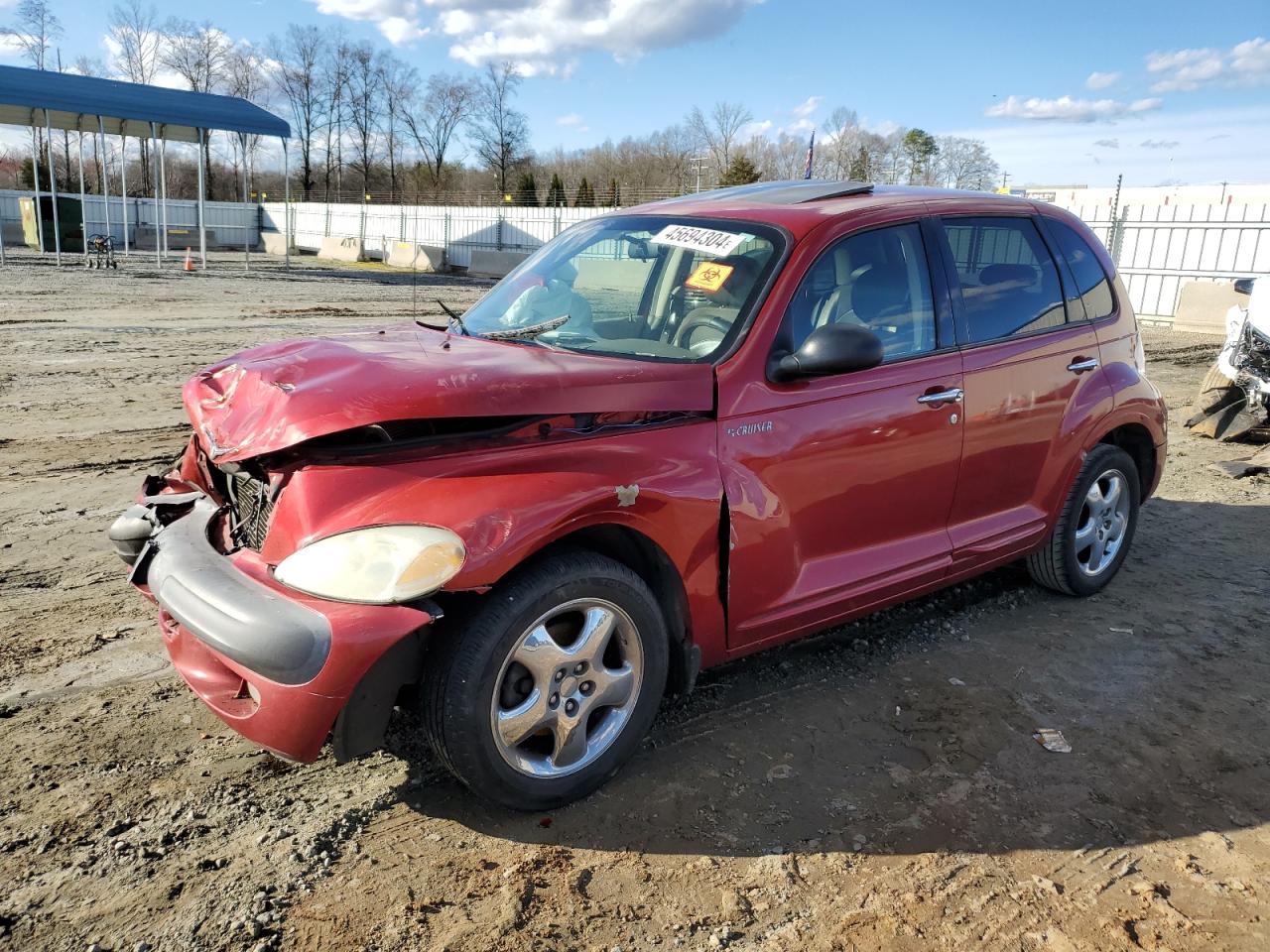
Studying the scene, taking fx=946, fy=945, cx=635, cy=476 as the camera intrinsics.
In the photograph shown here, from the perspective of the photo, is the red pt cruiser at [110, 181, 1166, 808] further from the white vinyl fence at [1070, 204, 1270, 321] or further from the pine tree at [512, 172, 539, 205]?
the pine tree at [512, 172, 539, 205]

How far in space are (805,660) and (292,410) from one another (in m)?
2.44

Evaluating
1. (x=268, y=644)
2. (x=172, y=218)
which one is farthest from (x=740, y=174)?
(x=268, y=644)

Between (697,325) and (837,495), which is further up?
→ (697,325)

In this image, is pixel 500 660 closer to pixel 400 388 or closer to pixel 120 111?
pixel 400 388

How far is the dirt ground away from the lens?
2559 millimetres

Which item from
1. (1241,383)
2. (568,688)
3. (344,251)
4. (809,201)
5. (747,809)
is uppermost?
(809,201)

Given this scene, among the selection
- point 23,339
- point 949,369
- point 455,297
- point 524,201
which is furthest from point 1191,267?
point 524,201

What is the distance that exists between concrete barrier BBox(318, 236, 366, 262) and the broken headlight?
39.8 metres

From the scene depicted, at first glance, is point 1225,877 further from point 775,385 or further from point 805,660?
point 775,385

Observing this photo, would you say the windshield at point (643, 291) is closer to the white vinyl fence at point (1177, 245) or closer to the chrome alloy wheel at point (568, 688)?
the chrome alloy wheel at point (568, 688)

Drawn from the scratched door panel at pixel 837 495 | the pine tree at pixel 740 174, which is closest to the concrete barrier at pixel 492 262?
the pine tree at pixel 740 174

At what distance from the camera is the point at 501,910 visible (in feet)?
8.44

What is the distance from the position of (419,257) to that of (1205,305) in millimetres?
25880

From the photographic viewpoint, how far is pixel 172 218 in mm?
46125
